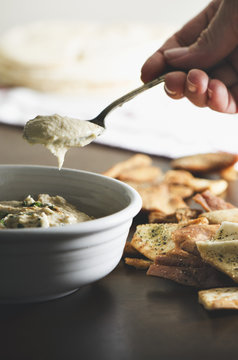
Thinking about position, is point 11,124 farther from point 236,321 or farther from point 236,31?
point 236,321

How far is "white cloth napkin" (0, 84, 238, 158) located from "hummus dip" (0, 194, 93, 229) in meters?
1.05

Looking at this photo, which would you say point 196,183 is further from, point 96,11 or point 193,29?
point 96,11

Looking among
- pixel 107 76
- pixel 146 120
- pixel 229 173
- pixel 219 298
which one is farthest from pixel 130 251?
pixel 107 76

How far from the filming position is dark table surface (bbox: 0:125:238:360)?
0.88 metres

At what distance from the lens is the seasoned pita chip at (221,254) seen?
1.05 meters

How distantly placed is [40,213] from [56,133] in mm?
198

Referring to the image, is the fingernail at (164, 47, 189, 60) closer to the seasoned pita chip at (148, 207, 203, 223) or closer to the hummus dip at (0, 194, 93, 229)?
the seasoned pita chip at (148, 207, 203, 223)

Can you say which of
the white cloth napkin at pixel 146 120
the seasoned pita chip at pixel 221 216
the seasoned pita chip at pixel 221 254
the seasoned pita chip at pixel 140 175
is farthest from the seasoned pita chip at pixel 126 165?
the seasoned pita chip at pixel 221 254

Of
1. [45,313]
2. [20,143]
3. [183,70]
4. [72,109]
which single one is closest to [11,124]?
[20,143]

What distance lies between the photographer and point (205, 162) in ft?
6.40

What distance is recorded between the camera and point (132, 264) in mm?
1204

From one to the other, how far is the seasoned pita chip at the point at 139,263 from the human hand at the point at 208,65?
542mm

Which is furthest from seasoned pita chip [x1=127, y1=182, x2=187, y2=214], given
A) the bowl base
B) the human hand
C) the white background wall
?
the white background wall

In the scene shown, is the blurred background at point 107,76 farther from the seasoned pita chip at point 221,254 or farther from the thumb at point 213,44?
the seasoned pita chip at point 221,254
